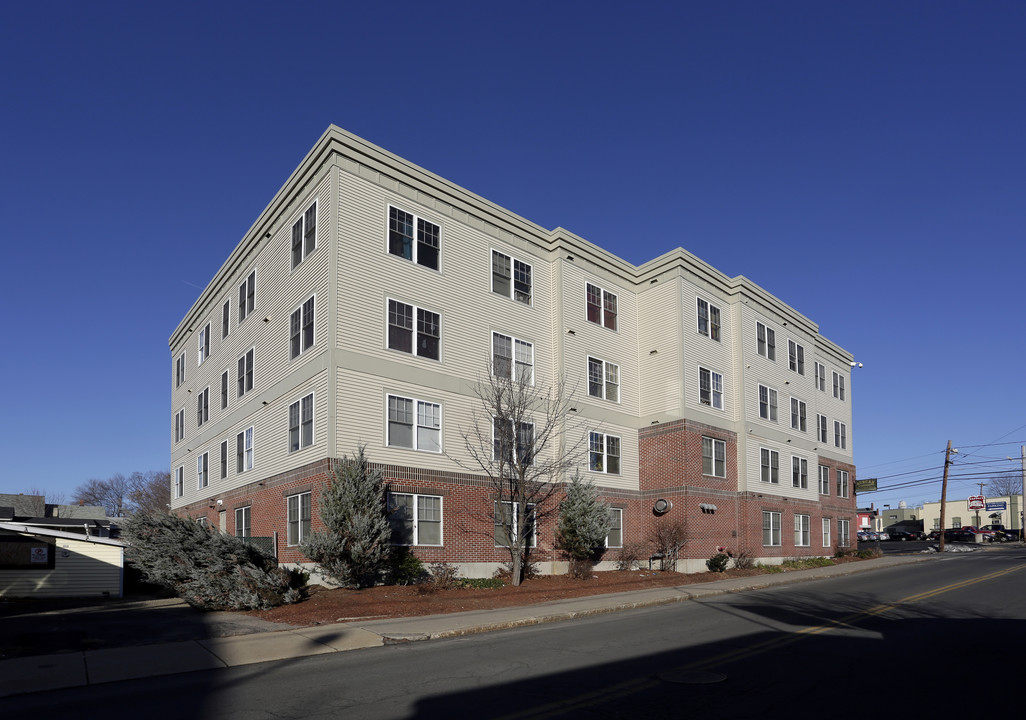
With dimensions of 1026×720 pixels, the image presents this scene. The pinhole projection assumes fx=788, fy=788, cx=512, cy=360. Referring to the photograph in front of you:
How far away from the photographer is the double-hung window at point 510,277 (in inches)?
1118

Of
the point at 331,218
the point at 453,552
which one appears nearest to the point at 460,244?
the point at 331,218

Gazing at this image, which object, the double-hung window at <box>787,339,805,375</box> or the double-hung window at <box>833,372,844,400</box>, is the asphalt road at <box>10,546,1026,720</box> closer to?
the double-hung window at <box>787,339,805,375</box>

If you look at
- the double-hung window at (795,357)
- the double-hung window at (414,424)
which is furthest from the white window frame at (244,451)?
the double-hung window at (795,357)

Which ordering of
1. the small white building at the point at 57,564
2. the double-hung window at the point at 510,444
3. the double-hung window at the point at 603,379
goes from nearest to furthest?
the small white building at the point at 57,564 → the double-hung window at the point at 510,444 → the double-hung window at the point at 603,379

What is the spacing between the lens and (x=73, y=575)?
24719 mm

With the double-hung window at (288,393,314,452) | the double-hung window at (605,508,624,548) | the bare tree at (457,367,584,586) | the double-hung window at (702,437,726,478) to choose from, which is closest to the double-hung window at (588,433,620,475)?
the double-hung window at (605,508,624,548)

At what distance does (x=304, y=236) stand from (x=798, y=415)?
1075 inches

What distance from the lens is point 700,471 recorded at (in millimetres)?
32062

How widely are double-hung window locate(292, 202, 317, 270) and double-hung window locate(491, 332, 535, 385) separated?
686 cm

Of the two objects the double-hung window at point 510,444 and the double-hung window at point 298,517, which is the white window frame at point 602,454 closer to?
the double-hung window at point 510,444

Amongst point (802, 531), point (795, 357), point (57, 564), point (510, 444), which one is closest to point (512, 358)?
point (510, 444)

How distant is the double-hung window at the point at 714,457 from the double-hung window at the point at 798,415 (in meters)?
8.07

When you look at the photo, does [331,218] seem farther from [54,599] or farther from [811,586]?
[811,586]

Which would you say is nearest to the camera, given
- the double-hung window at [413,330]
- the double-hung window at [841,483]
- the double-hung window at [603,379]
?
the double-hung window at [413,330]
